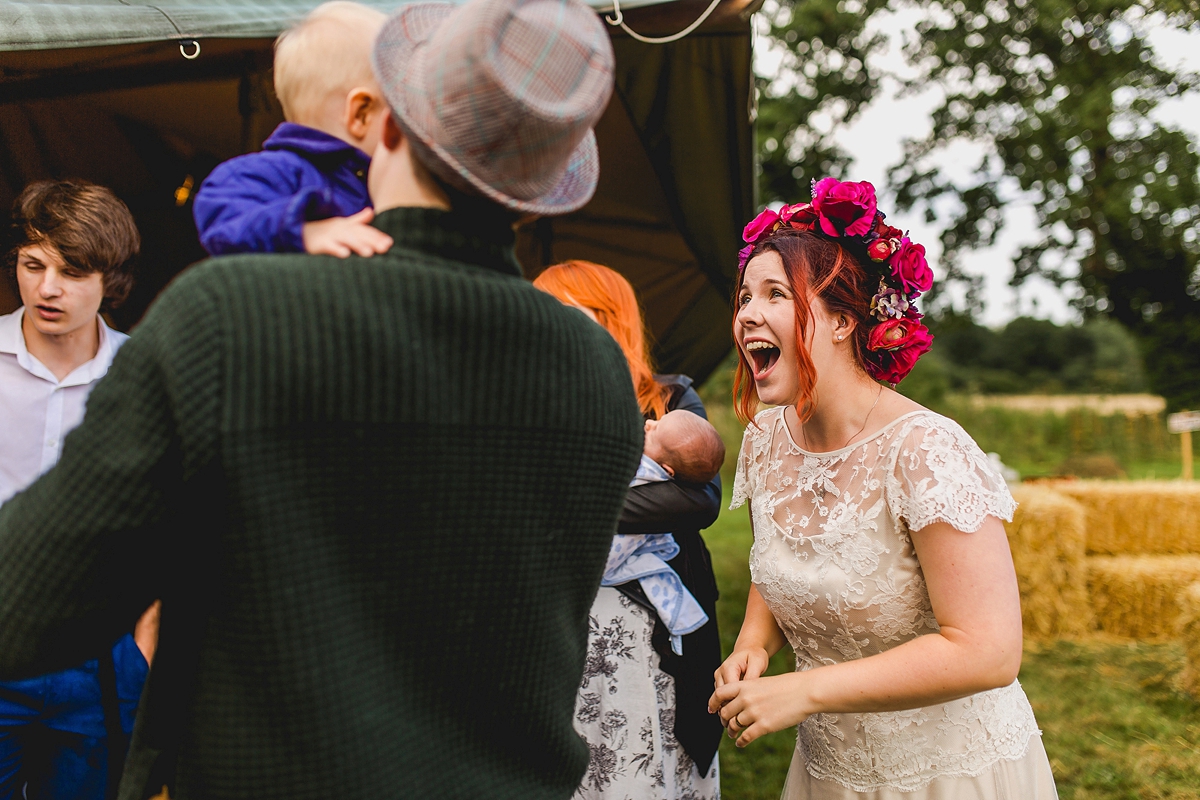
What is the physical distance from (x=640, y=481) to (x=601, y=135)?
2.01 m

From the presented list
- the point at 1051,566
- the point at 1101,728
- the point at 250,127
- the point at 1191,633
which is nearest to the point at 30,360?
the point at 250,127

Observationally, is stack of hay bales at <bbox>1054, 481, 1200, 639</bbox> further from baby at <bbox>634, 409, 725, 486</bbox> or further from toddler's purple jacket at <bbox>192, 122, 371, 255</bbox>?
toddler's purple jacket at <bbox>192, 122, 371, 255</bbox>

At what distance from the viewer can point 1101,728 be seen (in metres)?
5.02

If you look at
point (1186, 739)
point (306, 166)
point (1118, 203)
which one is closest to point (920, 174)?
point (1118, 203)

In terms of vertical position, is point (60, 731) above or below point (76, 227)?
below

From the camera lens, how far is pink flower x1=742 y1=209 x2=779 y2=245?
2.09 m

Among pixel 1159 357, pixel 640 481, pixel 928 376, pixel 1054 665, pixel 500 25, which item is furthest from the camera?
pixel 928 376

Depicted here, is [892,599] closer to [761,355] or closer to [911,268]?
[761,355]

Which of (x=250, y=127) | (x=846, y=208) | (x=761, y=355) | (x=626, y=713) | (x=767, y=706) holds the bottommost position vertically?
(x=626, y=713)

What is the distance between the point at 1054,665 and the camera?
6270 mm

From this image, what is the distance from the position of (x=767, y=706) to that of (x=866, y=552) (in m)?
0.43

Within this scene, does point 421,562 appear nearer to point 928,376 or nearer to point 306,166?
point 306,166

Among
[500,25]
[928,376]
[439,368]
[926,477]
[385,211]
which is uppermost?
[500,25]

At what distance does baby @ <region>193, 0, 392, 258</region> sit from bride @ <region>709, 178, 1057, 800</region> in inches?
43.4
